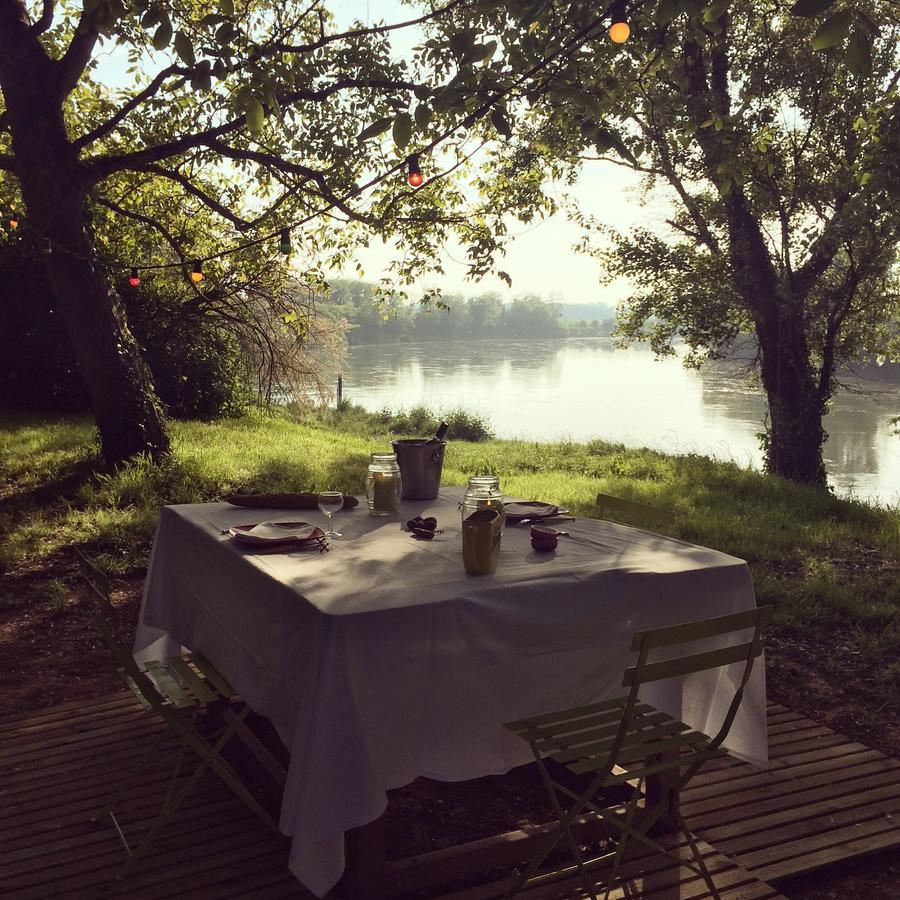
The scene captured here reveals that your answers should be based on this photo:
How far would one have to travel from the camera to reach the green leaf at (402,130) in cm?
275

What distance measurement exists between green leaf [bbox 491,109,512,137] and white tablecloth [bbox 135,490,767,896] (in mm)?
1564

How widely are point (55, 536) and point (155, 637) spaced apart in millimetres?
3129

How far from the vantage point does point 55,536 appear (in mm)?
5914

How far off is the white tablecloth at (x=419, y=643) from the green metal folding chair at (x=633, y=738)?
0.10 metres

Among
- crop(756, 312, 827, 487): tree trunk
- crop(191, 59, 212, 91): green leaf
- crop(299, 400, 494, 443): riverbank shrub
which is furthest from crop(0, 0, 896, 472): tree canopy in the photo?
crop(299, 400, 494, 443): riverbank shrub

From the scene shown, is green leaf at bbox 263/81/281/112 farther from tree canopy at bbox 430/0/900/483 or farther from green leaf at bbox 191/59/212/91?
tree canopy at bbox 430/0/900/483

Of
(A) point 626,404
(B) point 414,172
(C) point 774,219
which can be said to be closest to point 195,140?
(B) point 414,172

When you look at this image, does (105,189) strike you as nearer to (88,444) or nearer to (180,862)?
(88,444)

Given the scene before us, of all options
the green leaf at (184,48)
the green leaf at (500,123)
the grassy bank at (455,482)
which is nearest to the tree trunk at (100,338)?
the grassy bank at (455,482)

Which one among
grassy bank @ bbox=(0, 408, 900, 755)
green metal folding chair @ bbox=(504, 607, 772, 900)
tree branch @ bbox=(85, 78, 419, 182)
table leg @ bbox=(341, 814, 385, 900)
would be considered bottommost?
grassy bank @ bbox=(0, 408, 900, 755)

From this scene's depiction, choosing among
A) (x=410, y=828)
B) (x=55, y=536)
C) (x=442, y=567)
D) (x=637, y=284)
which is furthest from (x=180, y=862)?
(x=637, y=284)

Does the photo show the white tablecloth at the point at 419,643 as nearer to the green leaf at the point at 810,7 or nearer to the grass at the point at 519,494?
the green leaf at the point at 810,7

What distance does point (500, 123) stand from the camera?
3.37 meters

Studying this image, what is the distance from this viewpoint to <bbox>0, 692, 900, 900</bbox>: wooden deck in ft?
7.56
